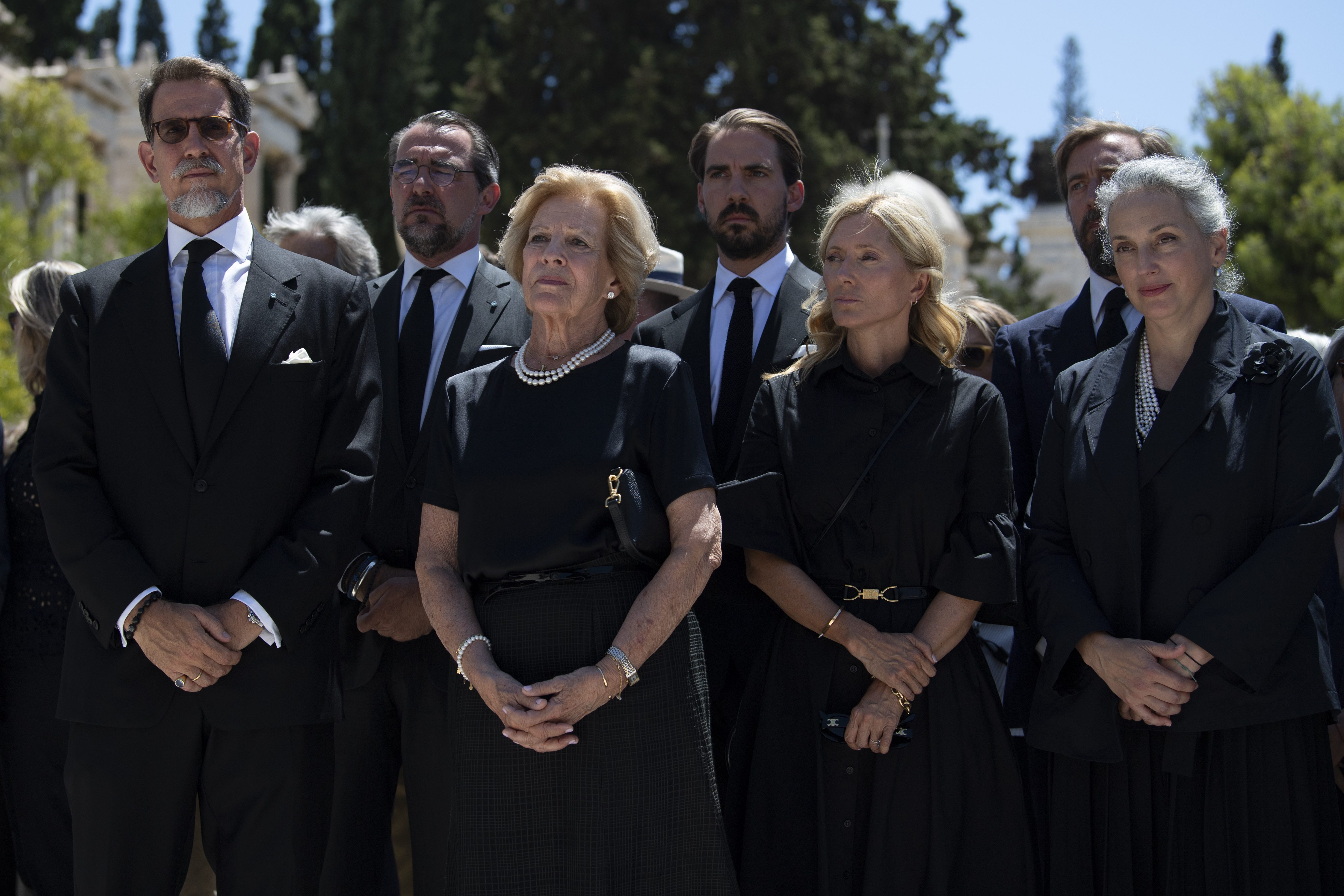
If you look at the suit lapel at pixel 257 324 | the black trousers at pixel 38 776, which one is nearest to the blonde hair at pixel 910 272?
the suit lapel at pixel 257 324

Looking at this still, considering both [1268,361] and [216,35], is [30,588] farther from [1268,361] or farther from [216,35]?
[216,35]

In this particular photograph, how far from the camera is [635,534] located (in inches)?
116

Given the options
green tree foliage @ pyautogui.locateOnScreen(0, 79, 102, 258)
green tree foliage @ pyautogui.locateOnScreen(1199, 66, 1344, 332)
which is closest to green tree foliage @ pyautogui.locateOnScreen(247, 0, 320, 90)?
green tree foliage @ pyautogui.locateOnScreen(0, 79, 102, 258)

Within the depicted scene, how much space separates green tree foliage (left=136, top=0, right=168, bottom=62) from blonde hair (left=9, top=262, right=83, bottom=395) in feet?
147

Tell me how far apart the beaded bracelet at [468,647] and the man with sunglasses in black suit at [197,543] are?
1.80 feet

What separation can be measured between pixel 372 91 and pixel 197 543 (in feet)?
86.2

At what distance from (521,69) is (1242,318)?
2100cm

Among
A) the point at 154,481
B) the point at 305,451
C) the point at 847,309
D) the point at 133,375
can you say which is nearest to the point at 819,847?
the point at 847,309

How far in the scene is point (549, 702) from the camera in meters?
2.84

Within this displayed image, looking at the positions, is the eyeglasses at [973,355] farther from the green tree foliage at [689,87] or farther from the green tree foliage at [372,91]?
the green tree foliage at [372,91]

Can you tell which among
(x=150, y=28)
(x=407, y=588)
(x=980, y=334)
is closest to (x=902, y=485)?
(x=407, y=588)

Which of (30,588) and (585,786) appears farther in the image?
(30,588)

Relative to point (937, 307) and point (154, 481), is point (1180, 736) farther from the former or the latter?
point (154, 481)

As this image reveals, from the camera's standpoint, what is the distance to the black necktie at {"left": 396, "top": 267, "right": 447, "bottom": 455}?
397 cm
